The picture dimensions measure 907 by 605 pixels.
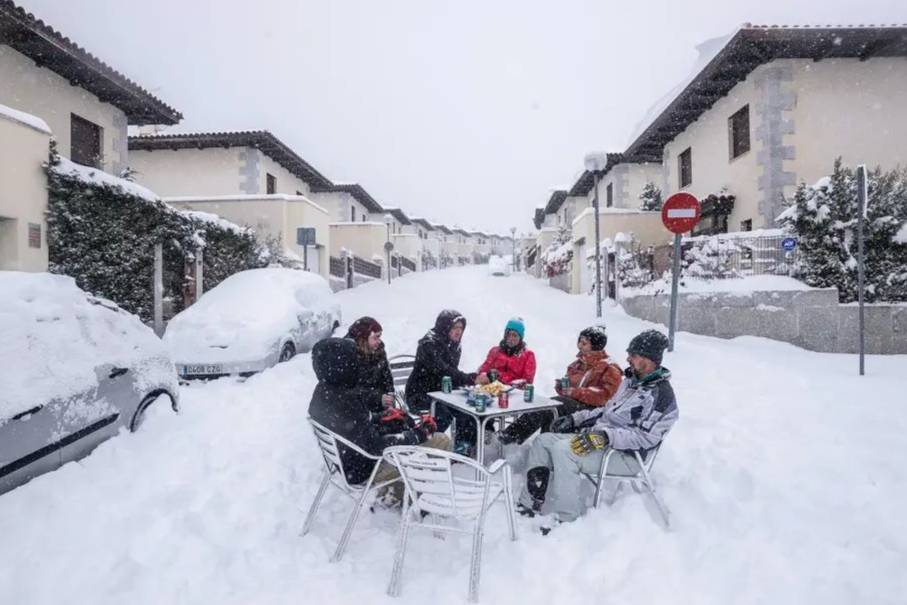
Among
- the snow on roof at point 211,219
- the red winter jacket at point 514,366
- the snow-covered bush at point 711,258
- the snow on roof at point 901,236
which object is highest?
the snow on roof at point 211,219

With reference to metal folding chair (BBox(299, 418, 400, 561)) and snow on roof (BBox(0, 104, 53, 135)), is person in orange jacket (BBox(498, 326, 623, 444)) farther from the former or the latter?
snow on roof (BBox(0, 104, 53, 135))

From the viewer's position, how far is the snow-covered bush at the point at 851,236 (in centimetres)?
953

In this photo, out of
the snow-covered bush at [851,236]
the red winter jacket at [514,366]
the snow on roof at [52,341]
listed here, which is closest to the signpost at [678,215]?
the snow-covered bush at [851,236]

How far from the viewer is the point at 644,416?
155 inches

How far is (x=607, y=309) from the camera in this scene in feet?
47.9

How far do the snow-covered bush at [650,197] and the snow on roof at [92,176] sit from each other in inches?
691

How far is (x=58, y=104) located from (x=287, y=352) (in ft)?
30.2

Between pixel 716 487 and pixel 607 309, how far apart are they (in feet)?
35.0

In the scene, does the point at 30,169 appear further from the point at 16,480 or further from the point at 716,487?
the point at 716,487

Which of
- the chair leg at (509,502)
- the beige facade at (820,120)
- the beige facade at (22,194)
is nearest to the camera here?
the chair leg at (509,502)

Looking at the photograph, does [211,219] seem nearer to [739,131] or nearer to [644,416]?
[644,416]

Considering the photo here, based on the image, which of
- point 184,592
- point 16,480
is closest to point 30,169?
point 16,480

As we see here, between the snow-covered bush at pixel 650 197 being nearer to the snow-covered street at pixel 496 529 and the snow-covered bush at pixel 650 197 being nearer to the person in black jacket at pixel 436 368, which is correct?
the snow-covered street at pixel 496 529

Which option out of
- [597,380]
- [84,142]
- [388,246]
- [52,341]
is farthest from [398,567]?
[388,246]
